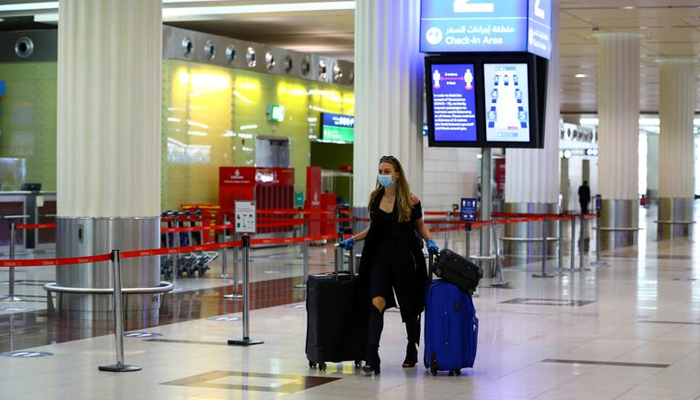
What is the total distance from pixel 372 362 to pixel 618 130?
24.7m

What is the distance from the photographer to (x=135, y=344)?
1019 cm

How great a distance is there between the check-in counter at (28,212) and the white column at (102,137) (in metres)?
10.7

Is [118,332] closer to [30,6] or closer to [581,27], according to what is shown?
[30,6]

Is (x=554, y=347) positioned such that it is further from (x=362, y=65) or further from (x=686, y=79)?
(x=686, y=79)

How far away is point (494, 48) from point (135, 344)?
293 inches

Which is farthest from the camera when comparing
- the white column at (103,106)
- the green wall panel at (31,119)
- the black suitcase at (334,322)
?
the green wall panel at (31,119)

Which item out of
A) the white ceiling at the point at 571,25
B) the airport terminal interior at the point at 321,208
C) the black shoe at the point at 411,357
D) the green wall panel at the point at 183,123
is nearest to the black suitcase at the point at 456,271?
the airport terminal interior at the point at 321,208

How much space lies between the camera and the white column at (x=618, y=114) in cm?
3119

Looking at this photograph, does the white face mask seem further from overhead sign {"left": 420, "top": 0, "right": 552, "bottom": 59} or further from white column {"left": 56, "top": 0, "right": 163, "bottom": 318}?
→ overhead sign {"left": 420, "top": 0, "right": 552, "bottom": 59}

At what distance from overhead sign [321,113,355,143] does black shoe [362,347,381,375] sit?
21.1 meters

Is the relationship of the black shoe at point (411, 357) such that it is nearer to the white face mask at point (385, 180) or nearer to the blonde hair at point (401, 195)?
the blonde hair at point (401, 195)

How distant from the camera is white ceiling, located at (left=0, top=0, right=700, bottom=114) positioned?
2586cm

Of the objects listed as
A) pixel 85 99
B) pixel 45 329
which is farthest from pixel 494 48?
pixel 45 329

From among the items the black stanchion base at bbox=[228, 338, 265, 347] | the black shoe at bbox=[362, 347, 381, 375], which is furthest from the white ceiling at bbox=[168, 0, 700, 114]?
the black shoe at bbox=[362, 347, 381, 375]
